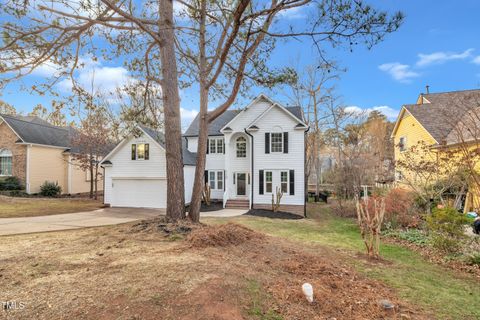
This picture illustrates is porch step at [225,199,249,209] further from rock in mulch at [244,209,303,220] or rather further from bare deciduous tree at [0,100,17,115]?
bare deciduous tree at [0,100,17,115]

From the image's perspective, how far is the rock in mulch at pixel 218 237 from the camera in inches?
242

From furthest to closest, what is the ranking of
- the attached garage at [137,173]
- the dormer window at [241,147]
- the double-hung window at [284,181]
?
1. the dormer window at [241,147]
2. the attached garage at [137,173]
3. the double-hung window at [284,181]

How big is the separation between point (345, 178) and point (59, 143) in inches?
969

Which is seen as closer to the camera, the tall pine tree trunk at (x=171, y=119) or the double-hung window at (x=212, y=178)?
the tall pine tree trunk at (x=171, y=119)

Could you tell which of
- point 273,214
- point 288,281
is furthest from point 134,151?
point 288,281

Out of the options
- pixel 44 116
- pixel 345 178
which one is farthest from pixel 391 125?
pixel 44 116

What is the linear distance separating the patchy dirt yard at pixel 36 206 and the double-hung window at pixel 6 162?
13.3 feet

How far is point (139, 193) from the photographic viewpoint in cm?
1736

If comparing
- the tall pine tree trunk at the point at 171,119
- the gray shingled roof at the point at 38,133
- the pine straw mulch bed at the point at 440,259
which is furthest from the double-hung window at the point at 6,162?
the pine straw mulch bed at the point at 440,259

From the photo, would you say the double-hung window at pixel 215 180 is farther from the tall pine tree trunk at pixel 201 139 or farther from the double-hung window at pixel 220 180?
the tall pine tree trunk at pixel 201 139

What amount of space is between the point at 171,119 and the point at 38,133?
67.9ft

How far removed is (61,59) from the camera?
8523 mm

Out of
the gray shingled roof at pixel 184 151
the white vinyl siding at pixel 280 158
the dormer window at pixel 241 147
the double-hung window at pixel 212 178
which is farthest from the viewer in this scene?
the double-hung window at pixel 212 178

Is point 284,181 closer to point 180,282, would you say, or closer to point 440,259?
point 440,259
